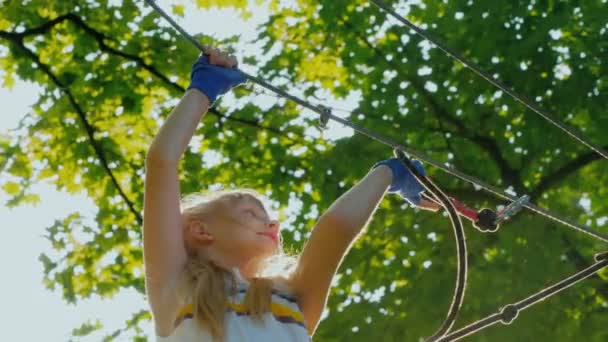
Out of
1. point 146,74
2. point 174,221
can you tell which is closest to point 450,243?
point 146,74

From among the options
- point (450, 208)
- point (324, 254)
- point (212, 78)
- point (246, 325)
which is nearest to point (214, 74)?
point (212, 78)

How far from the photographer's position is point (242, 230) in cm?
331

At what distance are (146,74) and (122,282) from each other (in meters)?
1.51

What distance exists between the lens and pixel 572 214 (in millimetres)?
7973

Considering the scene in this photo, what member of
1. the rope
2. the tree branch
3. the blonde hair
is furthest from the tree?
the blonde hair

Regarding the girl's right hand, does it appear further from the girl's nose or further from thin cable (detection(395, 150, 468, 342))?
thin cable (detection(395, 150, 468, 342))

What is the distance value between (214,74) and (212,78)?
0.08ft

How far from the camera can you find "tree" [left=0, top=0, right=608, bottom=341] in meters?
7.43

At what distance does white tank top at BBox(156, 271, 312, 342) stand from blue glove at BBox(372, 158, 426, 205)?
608 mm

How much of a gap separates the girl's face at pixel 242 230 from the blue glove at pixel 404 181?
0.41 m

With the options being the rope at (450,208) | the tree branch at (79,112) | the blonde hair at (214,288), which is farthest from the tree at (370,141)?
the blonde hair at (214,288)

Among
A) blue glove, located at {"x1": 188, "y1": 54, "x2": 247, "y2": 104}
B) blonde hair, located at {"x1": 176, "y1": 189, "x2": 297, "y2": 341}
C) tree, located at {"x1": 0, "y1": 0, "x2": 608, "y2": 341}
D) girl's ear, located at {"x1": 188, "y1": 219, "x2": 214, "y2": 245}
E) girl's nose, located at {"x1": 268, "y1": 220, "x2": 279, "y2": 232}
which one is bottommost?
blonde hair, located at {"x1": 176, "y1": 189, "x2": 297, "y2": 341}

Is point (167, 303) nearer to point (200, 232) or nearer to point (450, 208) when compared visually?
point (200, 232)

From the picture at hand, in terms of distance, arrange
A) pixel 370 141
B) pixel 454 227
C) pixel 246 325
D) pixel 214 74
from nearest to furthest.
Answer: pixel 246 325 → pixel 214 74 → pixel 454 227 → pixel 370 141
